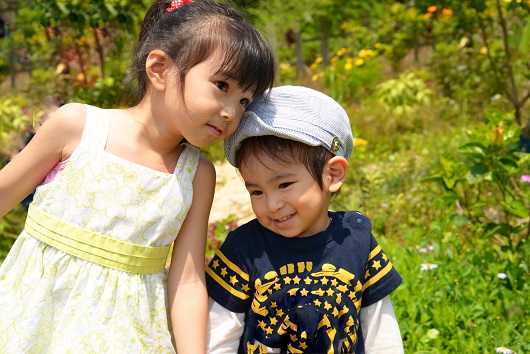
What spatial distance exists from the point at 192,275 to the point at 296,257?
0.29 metres

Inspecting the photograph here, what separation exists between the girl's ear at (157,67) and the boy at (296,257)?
0.79ft

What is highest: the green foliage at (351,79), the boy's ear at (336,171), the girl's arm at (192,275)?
the boy's ear at (336,171)

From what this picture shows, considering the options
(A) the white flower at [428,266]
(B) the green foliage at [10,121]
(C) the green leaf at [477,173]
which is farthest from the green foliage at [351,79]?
(A) the white flower at [428,266]

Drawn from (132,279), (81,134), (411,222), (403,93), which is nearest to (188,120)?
(81,134)

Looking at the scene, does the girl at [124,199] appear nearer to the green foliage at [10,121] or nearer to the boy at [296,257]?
the boy at [296,257]

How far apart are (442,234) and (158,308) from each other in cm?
212

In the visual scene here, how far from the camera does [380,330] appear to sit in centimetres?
185

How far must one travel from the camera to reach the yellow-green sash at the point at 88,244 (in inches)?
67.6

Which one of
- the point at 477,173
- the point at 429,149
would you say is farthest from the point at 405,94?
the point at 477,173

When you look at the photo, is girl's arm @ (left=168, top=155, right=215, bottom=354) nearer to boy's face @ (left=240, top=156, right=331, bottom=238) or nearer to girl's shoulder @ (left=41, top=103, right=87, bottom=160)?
boy's face @ (left=240, top=156, right=331, bottom=238)

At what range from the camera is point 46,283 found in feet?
5.57

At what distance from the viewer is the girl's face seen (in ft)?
5.44

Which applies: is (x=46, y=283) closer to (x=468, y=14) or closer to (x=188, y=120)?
(x=188, y=120)

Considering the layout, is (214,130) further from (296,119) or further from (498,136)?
(498,136)
